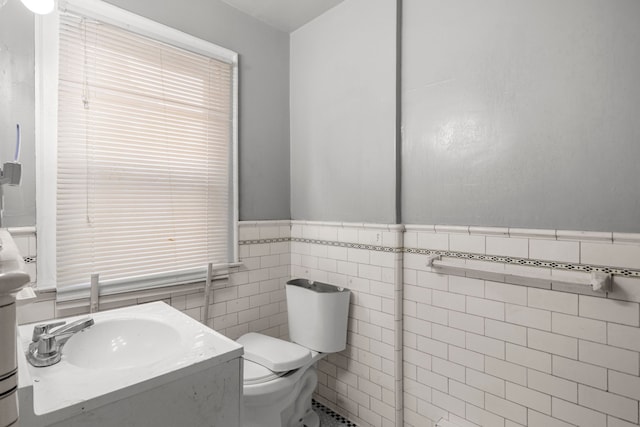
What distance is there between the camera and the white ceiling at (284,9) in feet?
6.72

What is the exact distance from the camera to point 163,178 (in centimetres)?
179

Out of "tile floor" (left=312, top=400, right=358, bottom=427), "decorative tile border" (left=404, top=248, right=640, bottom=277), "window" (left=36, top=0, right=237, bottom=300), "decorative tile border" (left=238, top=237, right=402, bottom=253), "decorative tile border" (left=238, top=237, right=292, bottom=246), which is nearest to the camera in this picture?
"decorative tile border" (left=404, top=248, right=640, bottom=277)

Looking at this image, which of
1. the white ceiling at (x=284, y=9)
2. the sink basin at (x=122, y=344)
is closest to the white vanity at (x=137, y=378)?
the sink basin at (x=122, y=344)

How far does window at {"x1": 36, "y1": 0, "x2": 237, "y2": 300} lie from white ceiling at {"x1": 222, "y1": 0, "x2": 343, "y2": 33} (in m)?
0.35

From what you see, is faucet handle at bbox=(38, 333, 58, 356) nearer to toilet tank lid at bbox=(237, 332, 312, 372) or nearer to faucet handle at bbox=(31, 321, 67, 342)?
faucet handle at bbox=(31, 321, 67, 342)

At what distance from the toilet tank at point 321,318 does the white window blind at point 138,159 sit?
569mm

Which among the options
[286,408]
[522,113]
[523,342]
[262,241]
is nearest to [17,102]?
[262,241]

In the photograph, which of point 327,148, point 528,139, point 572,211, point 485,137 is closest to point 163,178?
point 327,148

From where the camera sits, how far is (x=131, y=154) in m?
1.67

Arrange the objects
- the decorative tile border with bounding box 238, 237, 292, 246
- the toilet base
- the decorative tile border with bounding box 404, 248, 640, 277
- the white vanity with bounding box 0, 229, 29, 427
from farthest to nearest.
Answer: the decorative tile border with bounding box 238, 237, 292, 246
the toilet base
the decorative tile border with bounding box 404, 248, 640, 277
the white vanity with bounding box 0, 229, 29, 427

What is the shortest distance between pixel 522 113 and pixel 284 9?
1.61m

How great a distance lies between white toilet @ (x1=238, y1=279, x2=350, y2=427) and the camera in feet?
5.28

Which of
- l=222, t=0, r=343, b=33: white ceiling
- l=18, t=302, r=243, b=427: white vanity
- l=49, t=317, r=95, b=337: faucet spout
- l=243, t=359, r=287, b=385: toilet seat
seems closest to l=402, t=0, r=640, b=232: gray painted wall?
l=222, t=0, r=343, b=33: white ceiling

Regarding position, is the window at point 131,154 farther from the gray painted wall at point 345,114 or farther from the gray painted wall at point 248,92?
the gray painted wall at point 345,114
